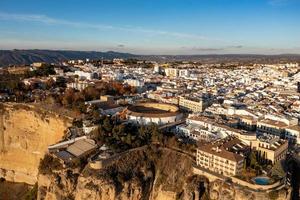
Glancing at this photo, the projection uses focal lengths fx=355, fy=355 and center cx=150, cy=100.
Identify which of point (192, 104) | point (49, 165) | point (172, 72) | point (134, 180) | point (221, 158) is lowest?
point (134, 180)

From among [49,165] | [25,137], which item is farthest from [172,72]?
[49,165]

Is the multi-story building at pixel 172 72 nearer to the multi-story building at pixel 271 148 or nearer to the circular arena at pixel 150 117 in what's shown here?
the circular arena at pixel 150 117

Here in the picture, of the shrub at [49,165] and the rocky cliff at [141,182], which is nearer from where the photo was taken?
the rocky cliff at [141,182]

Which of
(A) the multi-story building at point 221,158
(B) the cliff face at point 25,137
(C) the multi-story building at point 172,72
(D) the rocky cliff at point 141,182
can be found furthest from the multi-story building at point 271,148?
(C) the multi-story building at point 172,72

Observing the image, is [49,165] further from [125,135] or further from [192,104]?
[192,104]

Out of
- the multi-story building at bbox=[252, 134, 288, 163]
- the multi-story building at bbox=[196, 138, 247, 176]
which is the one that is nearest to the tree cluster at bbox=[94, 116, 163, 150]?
the multi-story building at bbox=[196, 138, 247, 176]
